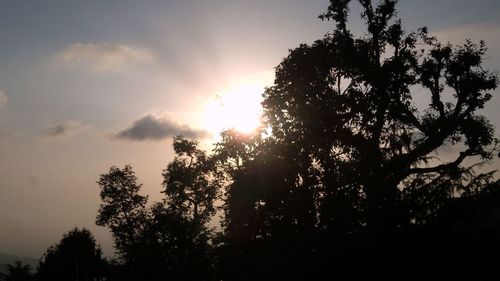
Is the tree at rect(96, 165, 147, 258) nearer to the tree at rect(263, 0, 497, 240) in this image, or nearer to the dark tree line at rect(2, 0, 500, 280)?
the dark tree line at rect(2, 0, 500, 280)

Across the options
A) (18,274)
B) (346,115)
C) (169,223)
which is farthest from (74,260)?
(346,115)

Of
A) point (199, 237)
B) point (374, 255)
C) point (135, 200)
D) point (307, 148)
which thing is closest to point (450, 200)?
point (374, 255)

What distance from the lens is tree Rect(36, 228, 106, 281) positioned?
153 feet

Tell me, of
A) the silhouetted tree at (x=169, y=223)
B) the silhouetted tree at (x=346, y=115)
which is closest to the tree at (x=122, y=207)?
the silhouetted tree at (x=169, y=223)

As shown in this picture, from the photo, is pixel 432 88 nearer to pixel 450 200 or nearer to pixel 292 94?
pixel 292 94

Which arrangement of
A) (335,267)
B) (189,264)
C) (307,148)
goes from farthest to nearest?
1. (189,264)
2. (307,148)
3. (335,267)

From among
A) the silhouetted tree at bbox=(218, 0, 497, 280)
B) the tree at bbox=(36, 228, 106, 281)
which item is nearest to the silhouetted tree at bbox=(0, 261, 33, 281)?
the tree at bbox=(36, 228, 106, 281)

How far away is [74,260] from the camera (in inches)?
1949

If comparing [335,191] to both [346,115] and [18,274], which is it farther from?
[18,274]

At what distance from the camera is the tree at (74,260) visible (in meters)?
46.7

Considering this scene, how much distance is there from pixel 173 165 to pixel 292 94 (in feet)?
67.9

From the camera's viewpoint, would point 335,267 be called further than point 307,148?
No

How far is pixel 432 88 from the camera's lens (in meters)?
27.0

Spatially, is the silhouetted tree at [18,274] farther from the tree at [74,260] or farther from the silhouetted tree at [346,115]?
the silhouetted tree at [346,115]
